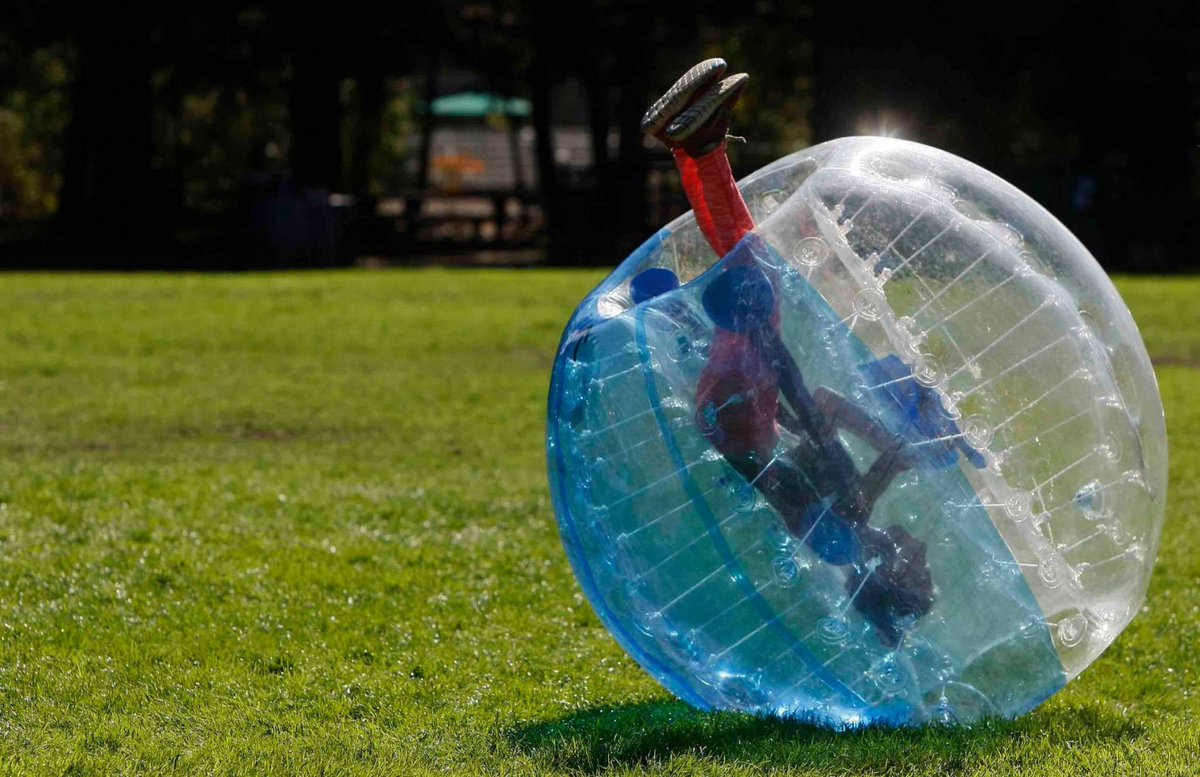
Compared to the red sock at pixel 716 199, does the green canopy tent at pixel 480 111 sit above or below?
above

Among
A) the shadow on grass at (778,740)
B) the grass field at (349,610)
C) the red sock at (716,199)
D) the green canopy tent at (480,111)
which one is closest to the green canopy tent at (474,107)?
the green canopy tent at (480,111)

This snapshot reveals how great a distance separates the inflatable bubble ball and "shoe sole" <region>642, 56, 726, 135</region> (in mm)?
411

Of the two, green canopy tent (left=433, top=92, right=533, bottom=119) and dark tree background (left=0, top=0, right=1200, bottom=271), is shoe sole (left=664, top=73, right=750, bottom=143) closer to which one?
dark tree background (left=0, top=0, right=1200, bottom=271)

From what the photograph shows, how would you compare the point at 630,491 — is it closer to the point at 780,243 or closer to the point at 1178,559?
the point at 780,243

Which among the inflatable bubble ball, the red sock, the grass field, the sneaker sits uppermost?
the sneaker

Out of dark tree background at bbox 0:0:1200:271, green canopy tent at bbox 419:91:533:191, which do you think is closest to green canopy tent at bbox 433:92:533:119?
green canopy tent at bbox 419:91:533:191

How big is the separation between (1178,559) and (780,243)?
3.53 m

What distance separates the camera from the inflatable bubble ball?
4.19 metres

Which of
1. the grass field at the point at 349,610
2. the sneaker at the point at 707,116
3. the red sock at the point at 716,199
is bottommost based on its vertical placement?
the grass field at the point at 349,610

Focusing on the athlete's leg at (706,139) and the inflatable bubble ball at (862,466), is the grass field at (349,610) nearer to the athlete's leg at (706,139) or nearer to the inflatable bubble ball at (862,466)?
the inflatable bubble ball at (862,466)

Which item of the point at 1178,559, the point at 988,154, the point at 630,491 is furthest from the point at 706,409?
the point at 988,154

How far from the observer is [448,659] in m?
5.31

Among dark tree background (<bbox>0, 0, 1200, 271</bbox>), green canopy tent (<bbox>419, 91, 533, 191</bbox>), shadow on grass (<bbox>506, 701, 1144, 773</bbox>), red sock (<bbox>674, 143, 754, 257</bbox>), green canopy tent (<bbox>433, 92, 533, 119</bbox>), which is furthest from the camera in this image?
green canopy tent (<bbox>433, 92, 533, 119</bbox>)

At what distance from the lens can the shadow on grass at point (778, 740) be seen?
4.14 meters
